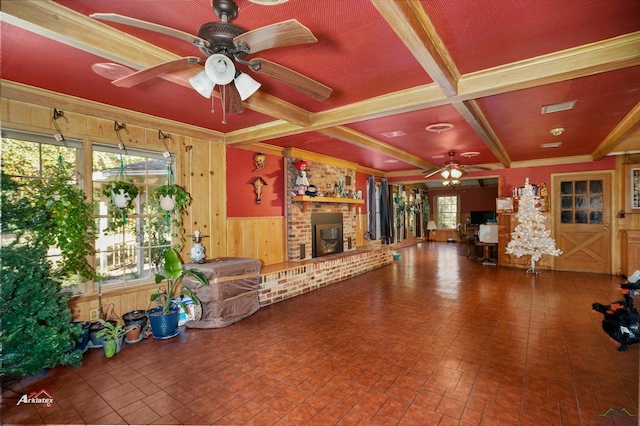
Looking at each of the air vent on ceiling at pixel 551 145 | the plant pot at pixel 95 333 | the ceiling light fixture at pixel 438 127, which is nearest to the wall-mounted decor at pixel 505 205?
the air vent on ceiling at pixel 551 145

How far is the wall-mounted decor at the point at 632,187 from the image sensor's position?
6.09 meters

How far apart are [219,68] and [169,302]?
280cm

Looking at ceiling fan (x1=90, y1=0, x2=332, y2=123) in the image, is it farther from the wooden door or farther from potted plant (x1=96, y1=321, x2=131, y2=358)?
the wooden door

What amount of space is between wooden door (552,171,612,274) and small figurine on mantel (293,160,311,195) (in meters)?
5.80

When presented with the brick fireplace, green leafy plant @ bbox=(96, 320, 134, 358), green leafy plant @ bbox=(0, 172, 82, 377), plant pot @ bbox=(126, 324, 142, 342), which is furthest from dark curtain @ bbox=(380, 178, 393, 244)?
green leafy plant @ bbox=(0, 172, 82, 377)

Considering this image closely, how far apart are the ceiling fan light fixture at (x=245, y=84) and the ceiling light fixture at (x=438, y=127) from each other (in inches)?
115

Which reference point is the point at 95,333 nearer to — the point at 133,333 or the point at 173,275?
the point at 133,333

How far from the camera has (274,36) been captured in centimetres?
162

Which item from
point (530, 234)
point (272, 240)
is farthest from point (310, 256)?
point (530, 234)

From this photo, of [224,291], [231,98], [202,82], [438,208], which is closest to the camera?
[202,82]

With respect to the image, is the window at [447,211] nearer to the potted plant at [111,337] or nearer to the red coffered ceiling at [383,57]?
the red coffered ceiling at [383,57]

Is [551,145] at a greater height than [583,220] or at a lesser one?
greater

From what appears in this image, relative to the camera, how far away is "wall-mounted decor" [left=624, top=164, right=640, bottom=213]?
609 centimetres

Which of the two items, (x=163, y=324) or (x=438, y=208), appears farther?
(x=438, y=208)
